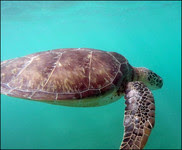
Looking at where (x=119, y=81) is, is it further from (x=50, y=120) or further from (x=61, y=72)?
(x=50, y=120)

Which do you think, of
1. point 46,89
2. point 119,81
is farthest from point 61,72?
point 119,81

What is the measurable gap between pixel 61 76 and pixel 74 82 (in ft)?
0.84

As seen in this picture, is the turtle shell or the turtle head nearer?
the turtle shell

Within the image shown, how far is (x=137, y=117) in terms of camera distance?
10.5 ft

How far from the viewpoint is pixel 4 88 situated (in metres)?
3.75

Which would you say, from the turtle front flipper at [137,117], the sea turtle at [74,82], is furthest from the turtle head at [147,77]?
the turtle front flipper at [137,117]

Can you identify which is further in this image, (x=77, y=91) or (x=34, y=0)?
(x=34, y=0)

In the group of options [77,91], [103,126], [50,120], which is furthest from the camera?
[50,120]

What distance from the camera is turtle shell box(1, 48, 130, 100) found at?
361 centimetres

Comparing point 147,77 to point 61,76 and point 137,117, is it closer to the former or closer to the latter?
point 137,117

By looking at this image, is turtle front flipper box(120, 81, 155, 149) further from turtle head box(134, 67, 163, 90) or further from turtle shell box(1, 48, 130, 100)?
turtle head box(134, 67, 163, 90)

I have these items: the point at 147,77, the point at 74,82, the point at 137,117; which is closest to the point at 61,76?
the point at 74,82

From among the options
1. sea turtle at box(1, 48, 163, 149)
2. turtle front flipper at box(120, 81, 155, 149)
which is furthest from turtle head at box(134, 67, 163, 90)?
turtle front flipper at box(120, 81, 155, 149)

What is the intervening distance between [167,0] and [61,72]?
26382 mm
